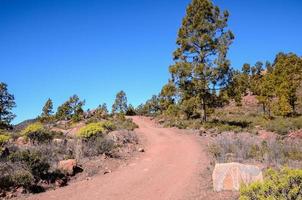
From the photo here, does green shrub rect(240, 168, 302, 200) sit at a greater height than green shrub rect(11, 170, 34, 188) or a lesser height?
greater

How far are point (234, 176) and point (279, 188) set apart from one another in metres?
4.01

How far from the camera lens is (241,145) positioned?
1591 centimetres

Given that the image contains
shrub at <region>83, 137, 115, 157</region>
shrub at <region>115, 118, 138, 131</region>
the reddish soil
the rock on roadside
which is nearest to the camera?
the reddish soil

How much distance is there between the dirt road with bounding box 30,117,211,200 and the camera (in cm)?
961

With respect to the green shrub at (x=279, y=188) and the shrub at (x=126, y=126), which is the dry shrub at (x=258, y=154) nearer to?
the green shrub at (x=279, y=188)

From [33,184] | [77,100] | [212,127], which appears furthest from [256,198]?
[77,100]

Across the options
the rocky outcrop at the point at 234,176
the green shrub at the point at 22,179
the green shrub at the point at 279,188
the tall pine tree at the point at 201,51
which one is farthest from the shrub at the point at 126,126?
the green shrub at the point at 279,188

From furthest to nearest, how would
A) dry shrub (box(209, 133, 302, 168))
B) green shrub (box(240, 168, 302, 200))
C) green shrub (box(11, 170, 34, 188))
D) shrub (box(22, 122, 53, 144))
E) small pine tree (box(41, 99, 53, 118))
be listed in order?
small pine tree (box(41, 99, 53, 118)) < shrub (box(22, 122, 53, 144)) < dry shrub (box(209, 133, 302, 168)) < green shrub (box(11, 170, 34, 188)) < green shrub (box(240, 168, 302, 200))

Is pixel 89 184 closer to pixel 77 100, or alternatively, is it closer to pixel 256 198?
pixel 256 198

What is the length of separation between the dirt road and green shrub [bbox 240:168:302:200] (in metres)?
3.93

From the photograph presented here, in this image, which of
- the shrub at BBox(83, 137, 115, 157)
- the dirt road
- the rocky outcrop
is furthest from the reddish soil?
the shrub at BBox(83, 137, 115, 157)

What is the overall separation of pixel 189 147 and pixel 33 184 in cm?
981

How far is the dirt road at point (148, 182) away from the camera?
961 cm

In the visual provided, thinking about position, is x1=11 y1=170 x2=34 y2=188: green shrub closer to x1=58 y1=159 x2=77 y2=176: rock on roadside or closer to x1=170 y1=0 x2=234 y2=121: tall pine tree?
x1=58 y1=159 x2=77 y2=176: rock on roadside
